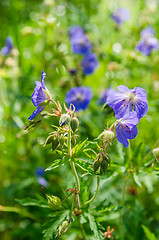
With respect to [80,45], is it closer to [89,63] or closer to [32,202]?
[89,63]

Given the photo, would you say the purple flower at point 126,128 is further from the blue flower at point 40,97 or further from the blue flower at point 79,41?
the blue flower at point 79,41

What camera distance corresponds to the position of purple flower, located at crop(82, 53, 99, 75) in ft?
8.63

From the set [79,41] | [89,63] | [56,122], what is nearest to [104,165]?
[56,122]

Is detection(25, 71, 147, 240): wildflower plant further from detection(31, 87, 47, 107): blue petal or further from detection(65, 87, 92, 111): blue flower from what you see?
detection(65, 87, 92, 111): blue flower

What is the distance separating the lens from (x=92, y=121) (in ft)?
7.82

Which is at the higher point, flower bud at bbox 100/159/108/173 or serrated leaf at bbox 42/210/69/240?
flower bud at bbox 100/159/108/173

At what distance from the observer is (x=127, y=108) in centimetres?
127

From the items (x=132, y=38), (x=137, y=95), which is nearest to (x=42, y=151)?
(x=137, y=95)

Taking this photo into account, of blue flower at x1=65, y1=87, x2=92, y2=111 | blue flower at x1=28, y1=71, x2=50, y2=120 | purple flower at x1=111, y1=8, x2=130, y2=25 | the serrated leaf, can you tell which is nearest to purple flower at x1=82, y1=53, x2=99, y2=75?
blue flower at x1=65, y1=87, x2=92, y2=111

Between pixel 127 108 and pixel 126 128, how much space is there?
12 centimetres

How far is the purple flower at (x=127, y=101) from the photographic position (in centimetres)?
124

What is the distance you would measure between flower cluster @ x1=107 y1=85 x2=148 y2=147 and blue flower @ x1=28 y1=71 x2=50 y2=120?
276 millimetres

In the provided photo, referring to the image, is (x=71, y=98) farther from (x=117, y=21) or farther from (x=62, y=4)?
(x=62, y=4)

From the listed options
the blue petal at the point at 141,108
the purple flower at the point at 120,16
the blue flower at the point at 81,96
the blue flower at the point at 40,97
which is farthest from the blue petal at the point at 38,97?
the purple flower at the point at 120,16
